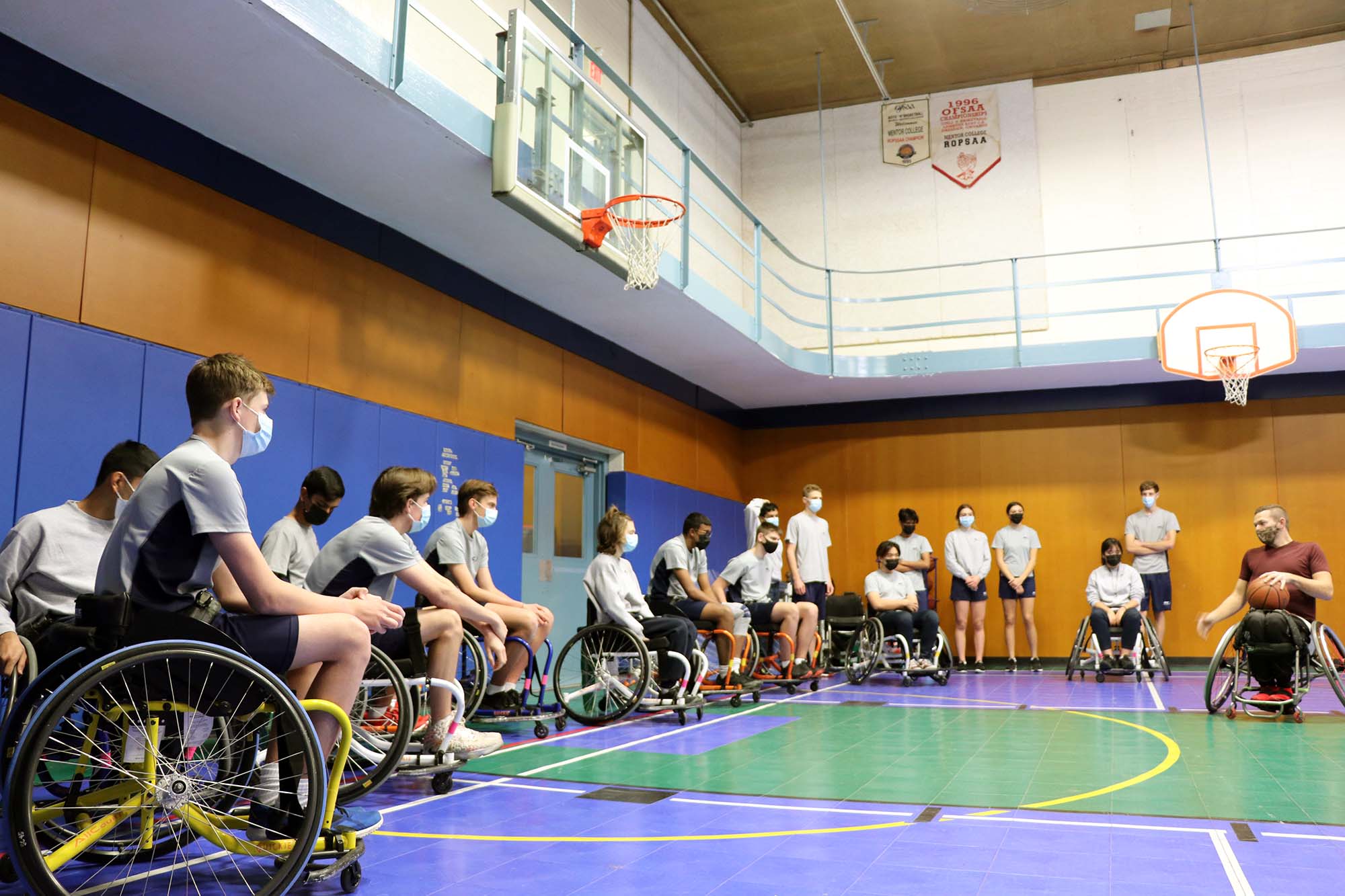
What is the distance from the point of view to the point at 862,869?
2.81 metres

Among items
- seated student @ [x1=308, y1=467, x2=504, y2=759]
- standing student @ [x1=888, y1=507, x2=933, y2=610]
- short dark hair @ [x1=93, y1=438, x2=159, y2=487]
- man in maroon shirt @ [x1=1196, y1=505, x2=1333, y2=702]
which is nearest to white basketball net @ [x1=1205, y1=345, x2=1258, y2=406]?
standing student @ [x1=888, y1=507, x2=933, y2=610]

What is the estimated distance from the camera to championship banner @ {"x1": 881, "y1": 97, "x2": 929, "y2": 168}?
12.2 meters

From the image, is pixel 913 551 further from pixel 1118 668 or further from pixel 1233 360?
pixel 1233 360

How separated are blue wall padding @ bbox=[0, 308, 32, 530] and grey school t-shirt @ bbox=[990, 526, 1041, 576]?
30.0 ft

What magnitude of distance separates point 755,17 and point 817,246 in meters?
3.01

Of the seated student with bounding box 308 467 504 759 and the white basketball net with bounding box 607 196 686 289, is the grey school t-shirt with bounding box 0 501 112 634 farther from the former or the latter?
the white basketball net with bounding box 607 196 686 289

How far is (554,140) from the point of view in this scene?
596 cm

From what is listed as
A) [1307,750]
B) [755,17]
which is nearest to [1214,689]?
[1307,750]

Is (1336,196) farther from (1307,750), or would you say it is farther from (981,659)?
(1307,750)

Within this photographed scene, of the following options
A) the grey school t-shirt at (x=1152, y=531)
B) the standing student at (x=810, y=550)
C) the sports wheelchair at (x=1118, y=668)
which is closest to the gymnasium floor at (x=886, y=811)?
the sports wheelchair at (x=1118, y=668)

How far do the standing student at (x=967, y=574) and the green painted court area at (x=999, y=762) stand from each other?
3.95 m

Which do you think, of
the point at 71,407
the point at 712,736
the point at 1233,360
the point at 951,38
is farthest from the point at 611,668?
the point at 951,38

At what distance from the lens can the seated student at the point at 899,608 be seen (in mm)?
8797

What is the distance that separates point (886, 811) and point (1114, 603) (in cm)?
640
